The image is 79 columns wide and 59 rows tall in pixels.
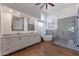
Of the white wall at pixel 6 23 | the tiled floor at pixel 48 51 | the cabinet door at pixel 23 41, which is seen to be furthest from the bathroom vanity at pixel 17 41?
the tiled floor at pixel 48 51

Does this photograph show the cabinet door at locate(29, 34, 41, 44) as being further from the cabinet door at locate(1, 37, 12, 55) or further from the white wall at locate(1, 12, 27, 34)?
the cabinet door at locate(1, 37, 12, 55)

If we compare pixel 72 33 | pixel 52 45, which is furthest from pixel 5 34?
pixel 72 33

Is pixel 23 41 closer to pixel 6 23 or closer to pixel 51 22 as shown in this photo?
pixel 6 23

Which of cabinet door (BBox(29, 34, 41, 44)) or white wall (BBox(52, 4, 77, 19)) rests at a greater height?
white wall (BBox(52, 4, 77, 19))

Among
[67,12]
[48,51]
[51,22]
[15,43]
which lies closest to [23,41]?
[15,43]

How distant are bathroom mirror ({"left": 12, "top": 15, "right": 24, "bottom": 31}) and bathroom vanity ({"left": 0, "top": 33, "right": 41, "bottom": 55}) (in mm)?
287

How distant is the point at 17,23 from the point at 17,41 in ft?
2.34

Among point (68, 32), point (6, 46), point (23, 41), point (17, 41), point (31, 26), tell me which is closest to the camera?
point (68, 32)

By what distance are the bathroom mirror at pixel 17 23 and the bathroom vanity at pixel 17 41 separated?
29cm

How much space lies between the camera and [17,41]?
3.68 meters

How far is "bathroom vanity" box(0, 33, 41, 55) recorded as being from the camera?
10.2 ft

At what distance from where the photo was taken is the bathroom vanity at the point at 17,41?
10.2ft

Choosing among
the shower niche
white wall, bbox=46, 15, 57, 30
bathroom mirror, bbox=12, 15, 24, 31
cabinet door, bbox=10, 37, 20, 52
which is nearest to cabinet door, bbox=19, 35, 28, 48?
cabinet door, bbox=10, 37, 20, 52

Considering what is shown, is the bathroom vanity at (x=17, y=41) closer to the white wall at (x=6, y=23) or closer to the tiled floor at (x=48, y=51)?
the white wall at (x=6, y=23)
